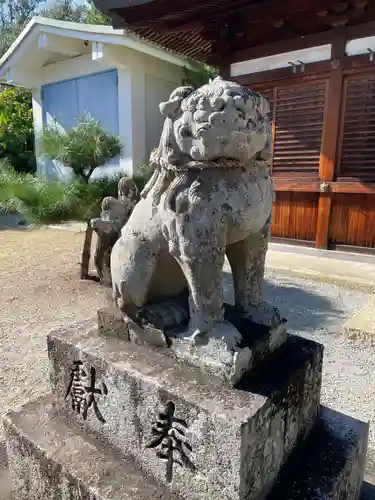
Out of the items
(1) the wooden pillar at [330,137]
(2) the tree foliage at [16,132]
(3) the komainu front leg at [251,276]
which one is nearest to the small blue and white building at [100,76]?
(2) the tree foliage at [16,132]

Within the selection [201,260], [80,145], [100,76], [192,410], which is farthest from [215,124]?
[100,76]

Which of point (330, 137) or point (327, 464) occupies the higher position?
point (330, 137)

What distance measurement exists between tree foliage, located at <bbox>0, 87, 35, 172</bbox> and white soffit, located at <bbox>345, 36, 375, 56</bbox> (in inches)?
327

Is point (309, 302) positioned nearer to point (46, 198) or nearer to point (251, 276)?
point (251, 276)

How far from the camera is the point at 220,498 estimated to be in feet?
3.18

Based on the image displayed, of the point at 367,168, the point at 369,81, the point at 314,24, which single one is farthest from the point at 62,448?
the point at 314,24

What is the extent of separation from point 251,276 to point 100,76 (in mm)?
6748

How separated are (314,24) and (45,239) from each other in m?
5.60

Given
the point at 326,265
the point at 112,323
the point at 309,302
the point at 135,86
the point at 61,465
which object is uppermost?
the point at 135,86

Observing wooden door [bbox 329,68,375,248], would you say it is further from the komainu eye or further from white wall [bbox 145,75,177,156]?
the komainu eye

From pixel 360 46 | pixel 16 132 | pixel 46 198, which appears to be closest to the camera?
pixel 46 198

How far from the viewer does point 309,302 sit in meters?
3.60

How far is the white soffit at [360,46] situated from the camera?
166 inches

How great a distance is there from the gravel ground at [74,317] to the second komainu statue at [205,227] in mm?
1136
